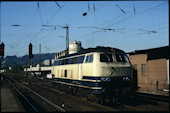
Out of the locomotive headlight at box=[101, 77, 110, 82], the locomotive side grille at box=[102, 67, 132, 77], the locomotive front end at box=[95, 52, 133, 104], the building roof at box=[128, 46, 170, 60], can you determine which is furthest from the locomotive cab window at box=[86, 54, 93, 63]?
the building roof at box=[128, 46, 170, 60]

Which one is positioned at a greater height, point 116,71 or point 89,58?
point 89,58

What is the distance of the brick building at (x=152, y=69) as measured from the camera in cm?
2523

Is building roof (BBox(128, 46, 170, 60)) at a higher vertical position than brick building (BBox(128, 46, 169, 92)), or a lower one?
higher

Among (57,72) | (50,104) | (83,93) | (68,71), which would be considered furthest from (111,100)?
(57,72)

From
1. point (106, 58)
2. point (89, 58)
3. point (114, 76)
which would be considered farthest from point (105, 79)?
point (89, 58)

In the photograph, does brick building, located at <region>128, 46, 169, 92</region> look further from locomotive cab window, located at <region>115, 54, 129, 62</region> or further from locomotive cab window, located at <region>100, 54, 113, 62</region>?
locomotive cab window, located at <region>100, 54, 113, 62</region>

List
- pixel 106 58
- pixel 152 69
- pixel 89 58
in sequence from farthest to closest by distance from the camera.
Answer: pixel 152 69
pixel 89 58
pixel 106 58

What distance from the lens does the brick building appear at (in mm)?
25234

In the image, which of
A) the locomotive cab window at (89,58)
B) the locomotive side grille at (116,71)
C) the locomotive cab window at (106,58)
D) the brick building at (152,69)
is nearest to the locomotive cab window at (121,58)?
the locomotive cab window at (106,58)

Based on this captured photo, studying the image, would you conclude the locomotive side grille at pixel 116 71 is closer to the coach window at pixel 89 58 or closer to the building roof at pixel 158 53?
the coach window at pixel 89 58

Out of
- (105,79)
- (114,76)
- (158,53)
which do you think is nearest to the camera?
(105,79)

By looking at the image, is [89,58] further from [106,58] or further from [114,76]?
[114,76]

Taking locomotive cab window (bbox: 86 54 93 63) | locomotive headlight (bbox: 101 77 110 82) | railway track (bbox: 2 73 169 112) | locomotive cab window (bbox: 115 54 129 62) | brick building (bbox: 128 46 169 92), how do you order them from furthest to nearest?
brick building (bbox: 128 46 169 92) < locomotive cab window (bbox: 115 54 129 62) < locomotive cab window (bbox: 86 54 93 63) < locomotive headlight (bbox: 101 77 110 82) < railway track (bbox: 2 73 169 112)

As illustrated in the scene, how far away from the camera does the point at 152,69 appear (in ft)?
88.7
